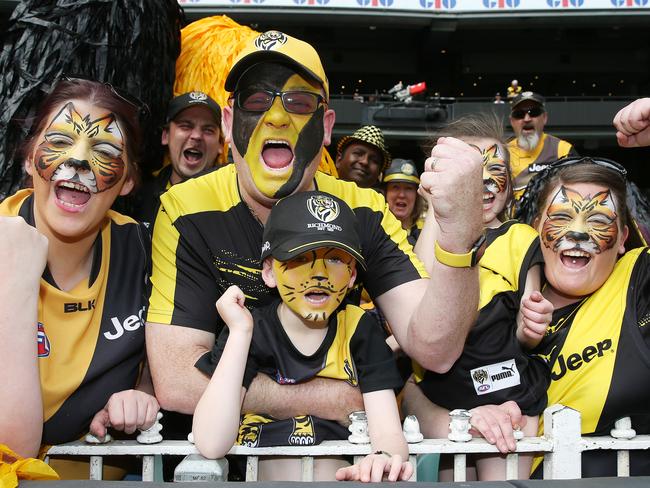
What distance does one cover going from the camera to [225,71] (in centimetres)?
349

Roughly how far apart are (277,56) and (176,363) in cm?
102

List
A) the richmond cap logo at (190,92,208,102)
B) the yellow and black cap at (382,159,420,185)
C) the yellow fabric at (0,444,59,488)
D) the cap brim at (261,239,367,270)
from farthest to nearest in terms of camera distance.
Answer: the yellow and black cap at (382,159,420,185) → the richmond cap logo at (190,92,208,102) → the cap brim at (261,239,367,270) → the yellow fabric at (0,444,59,488)

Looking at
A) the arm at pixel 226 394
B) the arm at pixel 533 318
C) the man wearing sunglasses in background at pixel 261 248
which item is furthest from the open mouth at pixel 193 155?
the arm at pixel 533 318

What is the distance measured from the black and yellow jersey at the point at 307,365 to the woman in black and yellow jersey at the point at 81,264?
0.30 meters

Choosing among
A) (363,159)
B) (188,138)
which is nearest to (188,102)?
(188,138)

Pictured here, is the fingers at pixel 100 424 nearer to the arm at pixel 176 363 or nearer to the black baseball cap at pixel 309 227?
the arm at pixel 176 363

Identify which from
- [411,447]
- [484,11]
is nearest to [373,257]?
[411,447]

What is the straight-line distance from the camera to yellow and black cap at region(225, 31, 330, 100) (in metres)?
2.22

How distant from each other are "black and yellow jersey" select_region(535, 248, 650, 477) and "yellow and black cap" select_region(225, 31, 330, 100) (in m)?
1.17

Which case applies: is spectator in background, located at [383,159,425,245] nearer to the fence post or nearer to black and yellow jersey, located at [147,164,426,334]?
black and yellow jersey, located at [147,164,426,334]

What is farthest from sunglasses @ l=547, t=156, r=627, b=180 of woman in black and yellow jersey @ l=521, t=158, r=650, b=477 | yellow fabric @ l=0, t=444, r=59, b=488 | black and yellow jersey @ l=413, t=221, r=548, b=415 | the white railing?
yellow fabric @ l=0, t=444, r=59, b=488

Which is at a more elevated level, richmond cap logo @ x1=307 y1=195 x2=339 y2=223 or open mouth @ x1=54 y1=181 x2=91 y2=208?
open mouth @ x1=54 y1=181 x2=91 y2=208

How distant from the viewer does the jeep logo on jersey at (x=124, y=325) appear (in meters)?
2.12

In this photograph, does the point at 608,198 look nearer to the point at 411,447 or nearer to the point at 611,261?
the point at 611,261
